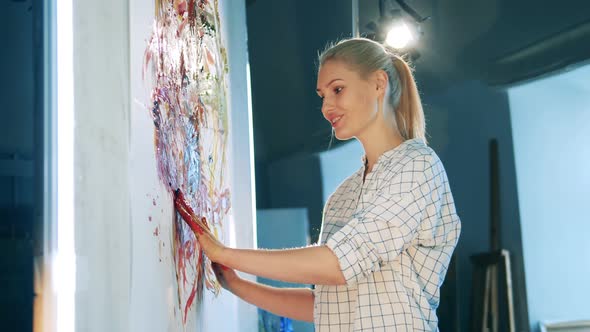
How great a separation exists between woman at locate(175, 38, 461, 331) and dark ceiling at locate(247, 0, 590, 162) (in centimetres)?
199

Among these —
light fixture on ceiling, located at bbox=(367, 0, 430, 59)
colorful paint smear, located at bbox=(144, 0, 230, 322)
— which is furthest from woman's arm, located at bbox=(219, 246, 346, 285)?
light fixture on ceiling, located at bbox=(367, 0, 430, 59)

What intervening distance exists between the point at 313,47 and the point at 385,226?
2.43 meters

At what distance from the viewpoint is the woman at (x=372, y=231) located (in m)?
1.28

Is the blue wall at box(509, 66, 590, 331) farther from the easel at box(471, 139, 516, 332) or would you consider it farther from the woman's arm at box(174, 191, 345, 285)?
the woman's arm at box(174, 191, 345, 285)

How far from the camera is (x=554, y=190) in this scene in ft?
13.0

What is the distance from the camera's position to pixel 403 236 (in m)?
1.32

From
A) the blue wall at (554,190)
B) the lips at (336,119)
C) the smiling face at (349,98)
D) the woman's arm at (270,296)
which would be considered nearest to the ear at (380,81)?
the smiling face at (349,98)

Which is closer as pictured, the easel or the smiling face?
the smiling face

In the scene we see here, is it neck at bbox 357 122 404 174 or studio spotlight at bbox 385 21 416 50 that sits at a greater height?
studio spotlight at bbox 385 21 416 50

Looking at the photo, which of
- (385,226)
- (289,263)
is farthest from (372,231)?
(289,263)

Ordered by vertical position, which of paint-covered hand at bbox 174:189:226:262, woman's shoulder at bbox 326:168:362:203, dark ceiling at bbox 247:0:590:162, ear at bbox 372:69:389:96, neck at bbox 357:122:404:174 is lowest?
paint-covered hand at bbox 174:189:226:262

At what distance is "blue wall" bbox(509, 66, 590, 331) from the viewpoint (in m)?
3.92

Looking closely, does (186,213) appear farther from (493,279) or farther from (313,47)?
(493,279)

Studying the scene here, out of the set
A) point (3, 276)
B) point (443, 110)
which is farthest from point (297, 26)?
point (3, 276)
